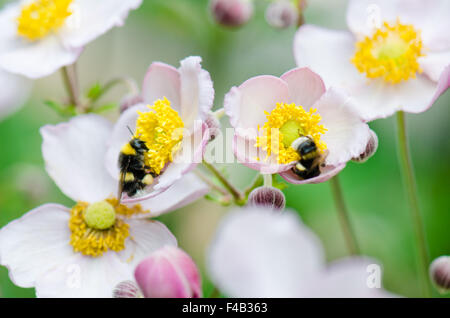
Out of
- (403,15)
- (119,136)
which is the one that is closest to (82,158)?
(119,136)

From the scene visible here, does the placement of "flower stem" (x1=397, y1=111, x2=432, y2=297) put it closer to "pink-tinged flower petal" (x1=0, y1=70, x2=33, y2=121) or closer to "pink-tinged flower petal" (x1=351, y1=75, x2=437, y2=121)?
"pink-tinged flower petal" (x1=351, y1=75, x2=437, y2=121)

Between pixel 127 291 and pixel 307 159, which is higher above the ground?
pixel 307 159

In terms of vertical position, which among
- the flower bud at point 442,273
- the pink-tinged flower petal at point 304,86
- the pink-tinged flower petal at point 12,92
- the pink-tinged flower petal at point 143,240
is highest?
the pink-tinged flower petal at point 12,92

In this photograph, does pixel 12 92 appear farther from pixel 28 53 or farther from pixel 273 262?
pixel 273 262

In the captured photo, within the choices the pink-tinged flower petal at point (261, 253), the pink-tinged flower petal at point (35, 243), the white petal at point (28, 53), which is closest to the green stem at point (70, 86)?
the white petal at point (28, 53)

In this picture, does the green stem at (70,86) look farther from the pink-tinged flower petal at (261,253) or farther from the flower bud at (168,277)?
the pink-tinged flower petal at (261,253)

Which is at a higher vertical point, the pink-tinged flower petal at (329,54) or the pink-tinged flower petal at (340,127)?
the pink-tinged flower petal at (329,54)

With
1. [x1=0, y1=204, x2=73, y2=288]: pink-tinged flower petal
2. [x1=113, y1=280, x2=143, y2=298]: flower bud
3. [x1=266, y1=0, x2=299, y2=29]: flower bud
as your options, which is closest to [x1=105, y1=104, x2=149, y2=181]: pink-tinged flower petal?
[x1=0, y1=204, x2=73, y2=288]: pink-tinged flower petal
